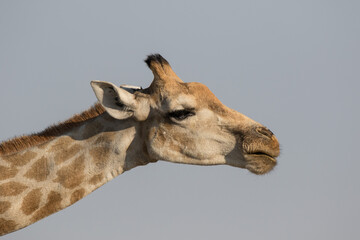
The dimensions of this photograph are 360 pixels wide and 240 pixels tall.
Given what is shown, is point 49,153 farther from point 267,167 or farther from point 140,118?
point 267,167

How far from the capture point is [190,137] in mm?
10523

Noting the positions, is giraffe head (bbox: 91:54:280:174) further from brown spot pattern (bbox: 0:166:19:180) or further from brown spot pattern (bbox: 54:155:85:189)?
brown spot pattern (bbox: 0:166:19:180)

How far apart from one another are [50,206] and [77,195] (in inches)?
20.2

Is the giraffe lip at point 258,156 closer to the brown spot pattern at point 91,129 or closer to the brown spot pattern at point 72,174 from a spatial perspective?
the brown spot pattern at point 91,129

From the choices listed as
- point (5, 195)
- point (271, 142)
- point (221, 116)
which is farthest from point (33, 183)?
point (271, 142)

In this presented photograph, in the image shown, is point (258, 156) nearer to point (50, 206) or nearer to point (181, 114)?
point (181, 114)

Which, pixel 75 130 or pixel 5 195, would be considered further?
pixel 75 130

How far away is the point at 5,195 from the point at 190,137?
3.47 metres

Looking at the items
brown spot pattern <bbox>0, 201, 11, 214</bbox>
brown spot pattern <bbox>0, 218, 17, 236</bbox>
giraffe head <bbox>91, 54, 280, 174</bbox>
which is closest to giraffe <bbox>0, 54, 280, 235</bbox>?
giraffe head <bbox>91, 54, 280, 174</bbox>

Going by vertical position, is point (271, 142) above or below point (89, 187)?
above

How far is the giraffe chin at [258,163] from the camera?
10.4 m

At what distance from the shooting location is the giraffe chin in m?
10.4

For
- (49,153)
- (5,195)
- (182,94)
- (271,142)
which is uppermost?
(182,94)

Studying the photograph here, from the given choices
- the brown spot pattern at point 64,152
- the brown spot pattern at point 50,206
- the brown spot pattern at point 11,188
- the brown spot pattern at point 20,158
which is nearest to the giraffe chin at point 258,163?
the brown spot pattern at point 64,152
